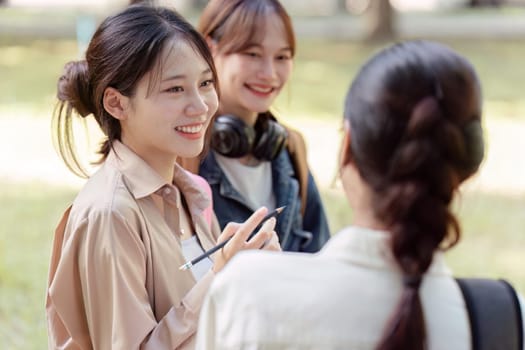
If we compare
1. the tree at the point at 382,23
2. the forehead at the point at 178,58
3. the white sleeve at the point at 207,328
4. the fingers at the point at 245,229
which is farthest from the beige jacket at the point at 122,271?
the tree at the point at 382,23

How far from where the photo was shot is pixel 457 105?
1.34 metres

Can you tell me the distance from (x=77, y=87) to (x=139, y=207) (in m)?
0.41

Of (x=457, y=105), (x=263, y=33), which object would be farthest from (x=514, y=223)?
(x=457, y=105)

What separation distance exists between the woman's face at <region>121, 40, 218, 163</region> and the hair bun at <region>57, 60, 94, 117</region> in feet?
0.47

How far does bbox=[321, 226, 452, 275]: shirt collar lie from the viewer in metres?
1.37

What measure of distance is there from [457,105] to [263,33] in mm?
1688

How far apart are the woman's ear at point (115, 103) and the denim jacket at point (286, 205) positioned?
0.79 meters

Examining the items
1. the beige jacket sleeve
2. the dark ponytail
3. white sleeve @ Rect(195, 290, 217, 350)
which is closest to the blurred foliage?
the dark ponytail

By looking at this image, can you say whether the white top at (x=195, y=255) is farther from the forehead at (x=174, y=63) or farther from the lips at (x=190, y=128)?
the forehead at (x=174, y=63)

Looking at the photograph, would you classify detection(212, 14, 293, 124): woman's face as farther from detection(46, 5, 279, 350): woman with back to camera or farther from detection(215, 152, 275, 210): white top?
detection(46, 5, 279, 350): woman with back to camera

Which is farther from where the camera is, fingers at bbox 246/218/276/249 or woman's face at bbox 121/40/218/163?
woman's face at bbox 121/40/218/163

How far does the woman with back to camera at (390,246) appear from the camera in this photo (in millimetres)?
1312

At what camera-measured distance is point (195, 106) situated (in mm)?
2115

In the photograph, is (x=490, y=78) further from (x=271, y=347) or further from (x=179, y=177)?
(x=271, y=347)
